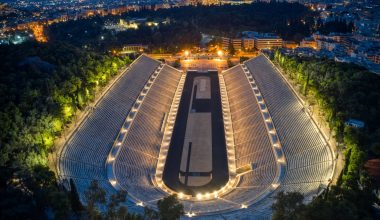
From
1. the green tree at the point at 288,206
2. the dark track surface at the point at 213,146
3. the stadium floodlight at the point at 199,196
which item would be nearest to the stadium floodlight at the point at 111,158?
the dark track surface at the point at 213,146

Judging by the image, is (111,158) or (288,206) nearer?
(288,206)

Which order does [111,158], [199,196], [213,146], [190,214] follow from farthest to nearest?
[213,146]
[111,158]
[199,196]
[190,214]

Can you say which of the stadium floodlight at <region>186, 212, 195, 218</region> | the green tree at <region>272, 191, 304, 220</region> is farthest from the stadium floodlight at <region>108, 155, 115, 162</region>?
the green tree at <region>272, 191, 304, 220</region>

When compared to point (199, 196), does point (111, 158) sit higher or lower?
higher

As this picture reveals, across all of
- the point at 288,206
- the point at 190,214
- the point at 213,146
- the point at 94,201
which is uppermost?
the point at 94,201

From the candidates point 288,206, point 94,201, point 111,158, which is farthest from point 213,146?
point 94,201

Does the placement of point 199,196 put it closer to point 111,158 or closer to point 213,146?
point 213,146

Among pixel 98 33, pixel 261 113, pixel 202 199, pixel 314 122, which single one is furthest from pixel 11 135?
pixel 98 33

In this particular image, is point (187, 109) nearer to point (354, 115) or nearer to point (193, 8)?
point (354, 115)

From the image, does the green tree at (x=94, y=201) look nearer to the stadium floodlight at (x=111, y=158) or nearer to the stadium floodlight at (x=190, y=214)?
the stadium floodlight at (x=190, y=214)
